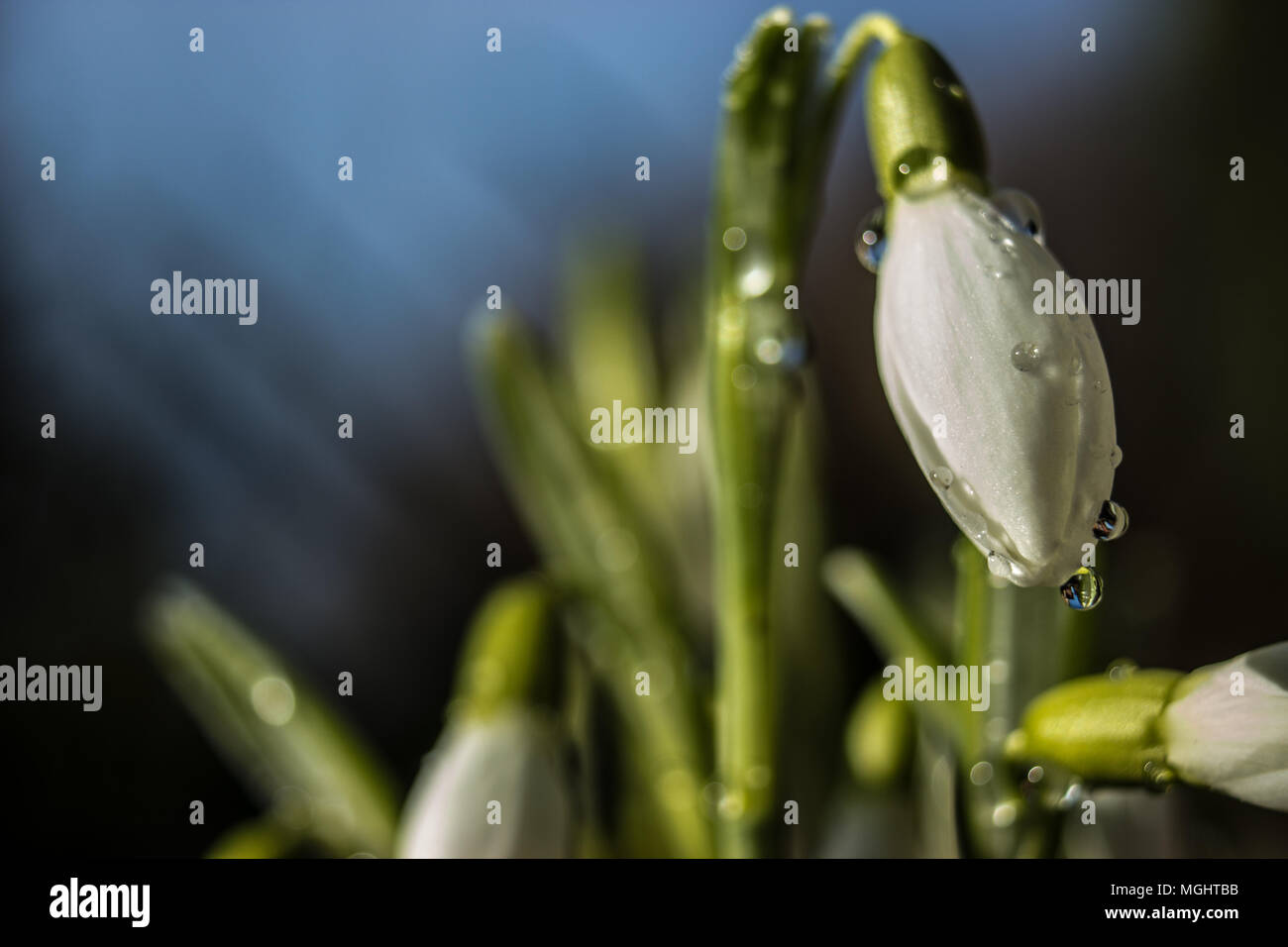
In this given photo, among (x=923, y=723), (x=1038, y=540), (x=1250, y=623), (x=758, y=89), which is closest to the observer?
(x=1038, y=540)

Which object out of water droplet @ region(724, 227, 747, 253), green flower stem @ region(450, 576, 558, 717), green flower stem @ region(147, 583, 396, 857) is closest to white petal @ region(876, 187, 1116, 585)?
water droplet @ region(724, 227, 747, 253)

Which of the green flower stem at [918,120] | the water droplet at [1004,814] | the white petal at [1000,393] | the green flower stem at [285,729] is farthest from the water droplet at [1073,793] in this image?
the green flower stem at [285,729]

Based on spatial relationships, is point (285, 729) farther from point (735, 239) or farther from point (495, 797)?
point (735, 239)

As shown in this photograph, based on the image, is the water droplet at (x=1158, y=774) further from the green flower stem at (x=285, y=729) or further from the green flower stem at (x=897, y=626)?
the green flower stem at (x=285, y=729)
